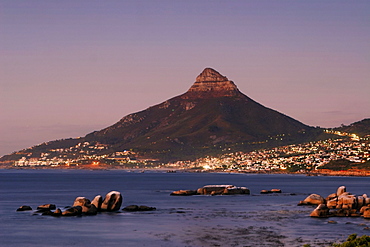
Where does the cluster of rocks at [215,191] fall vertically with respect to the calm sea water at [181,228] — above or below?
above

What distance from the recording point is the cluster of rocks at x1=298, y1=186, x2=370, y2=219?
8856 cm

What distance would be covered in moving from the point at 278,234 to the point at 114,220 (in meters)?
25.0

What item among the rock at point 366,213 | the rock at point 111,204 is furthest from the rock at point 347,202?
the rock at point 111,204

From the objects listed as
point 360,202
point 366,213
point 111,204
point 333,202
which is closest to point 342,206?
point 333,202

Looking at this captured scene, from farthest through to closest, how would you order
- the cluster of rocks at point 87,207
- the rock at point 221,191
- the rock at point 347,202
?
1. the rock at point 221,191
2. the rock at point 347,202
3. the cluster of rocks at point 87,207

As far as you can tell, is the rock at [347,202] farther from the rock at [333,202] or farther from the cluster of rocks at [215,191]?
the cluster of rocks at [215,191]

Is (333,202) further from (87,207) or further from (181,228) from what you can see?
(87,207)

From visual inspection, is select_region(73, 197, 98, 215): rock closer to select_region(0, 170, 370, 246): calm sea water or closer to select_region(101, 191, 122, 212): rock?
select_region(0, 170, 370, 246): calm sea water

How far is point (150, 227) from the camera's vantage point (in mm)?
79312

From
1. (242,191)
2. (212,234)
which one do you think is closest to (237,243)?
(212,234)

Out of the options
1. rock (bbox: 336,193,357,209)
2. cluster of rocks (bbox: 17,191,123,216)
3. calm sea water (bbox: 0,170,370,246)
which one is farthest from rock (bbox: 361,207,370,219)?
cluster of rocks (bbox: 17,191,123,216)

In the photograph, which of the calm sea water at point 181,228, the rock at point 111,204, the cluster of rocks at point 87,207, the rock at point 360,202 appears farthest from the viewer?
the rock at point 111,204

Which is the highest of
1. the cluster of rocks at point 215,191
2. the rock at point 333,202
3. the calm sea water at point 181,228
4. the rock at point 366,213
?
the cluster of rocks at point 215,191

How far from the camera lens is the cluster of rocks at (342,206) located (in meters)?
88.6
